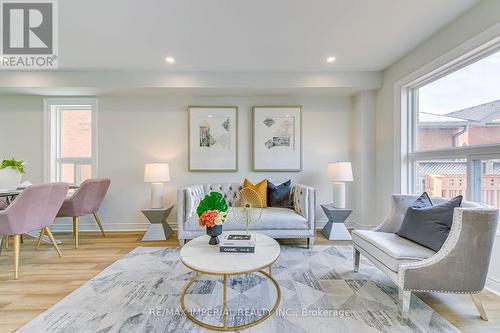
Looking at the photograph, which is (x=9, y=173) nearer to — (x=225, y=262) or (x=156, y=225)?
(x=156, y=225)

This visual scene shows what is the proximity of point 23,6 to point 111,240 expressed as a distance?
2.76 m

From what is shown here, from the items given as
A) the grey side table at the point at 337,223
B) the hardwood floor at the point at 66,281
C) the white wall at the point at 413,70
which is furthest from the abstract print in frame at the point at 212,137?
the white wall at the point at 413,70

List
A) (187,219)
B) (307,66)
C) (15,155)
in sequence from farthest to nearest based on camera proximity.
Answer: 1. (15,155)
2. (307,66)
3. (187,219)

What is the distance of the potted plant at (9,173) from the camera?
2.46 m

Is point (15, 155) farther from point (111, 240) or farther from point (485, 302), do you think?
point (485, 302)

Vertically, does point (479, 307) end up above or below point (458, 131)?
below

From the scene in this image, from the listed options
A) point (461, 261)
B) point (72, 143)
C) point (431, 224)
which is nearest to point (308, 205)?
point (431, 224)

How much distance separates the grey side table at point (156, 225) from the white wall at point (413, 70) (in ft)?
10.4

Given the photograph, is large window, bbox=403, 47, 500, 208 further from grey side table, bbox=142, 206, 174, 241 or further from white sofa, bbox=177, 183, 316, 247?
grey side table, bbox=142, 206, 174, 241

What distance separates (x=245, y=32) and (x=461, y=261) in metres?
2.59

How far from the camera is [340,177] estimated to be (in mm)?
3082

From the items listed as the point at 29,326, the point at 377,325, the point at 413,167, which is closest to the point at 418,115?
the point at 413,167

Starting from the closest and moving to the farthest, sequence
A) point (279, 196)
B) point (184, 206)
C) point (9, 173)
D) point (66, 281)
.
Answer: point (66, 281) → point (9, 173) → point (184, 206) → point (279, 196)

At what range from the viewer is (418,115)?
280 cm
